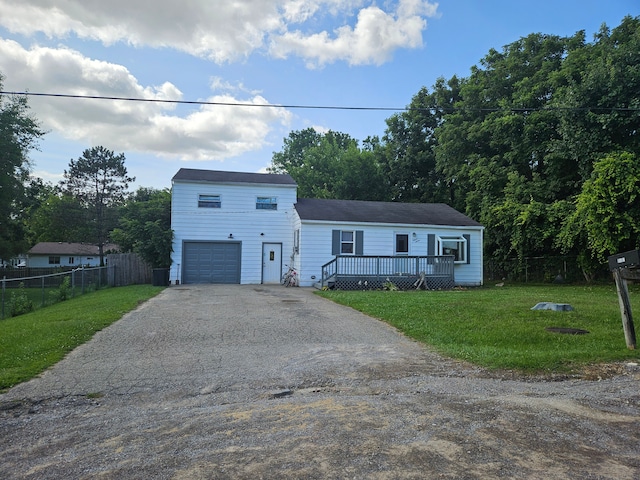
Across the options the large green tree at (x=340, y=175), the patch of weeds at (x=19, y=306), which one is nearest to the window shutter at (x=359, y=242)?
the patch of weeds at (x=19, y=306)

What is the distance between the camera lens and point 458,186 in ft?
104

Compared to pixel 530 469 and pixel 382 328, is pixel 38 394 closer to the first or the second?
pixel 530 469

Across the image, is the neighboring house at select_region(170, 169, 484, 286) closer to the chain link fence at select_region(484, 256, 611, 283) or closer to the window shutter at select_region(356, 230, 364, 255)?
the window shutter at select_region(356, 230, 364, 255)

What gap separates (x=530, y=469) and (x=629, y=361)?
4425 millimetres

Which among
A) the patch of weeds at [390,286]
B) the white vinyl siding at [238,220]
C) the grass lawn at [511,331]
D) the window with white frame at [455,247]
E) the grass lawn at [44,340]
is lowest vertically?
the grass lawn at [44,340]

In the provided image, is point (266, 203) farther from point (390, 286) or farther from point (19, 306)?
point (19, 306)

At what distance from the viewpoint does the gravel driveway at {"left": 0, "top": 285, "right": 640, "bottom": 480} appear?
304 cm

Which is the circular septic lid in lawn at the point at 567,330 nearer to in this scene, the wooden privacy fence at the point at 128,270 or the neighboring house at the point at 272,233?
the neighboring house at the point at 272,233

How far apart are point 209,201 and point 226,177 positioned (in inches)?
61.7

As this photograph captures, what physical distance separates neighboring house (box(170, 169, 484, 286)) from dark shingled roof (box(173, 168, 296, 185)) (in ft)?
0.16

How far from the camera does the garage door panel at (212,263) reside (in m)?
20.8

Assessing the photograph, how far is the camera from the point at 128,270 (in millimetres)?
22219

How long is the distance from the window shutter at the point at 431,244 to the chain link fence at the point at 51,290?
15086 mm

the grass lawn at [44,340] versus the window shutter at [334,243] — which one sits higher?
the window shutter at [334,243]
